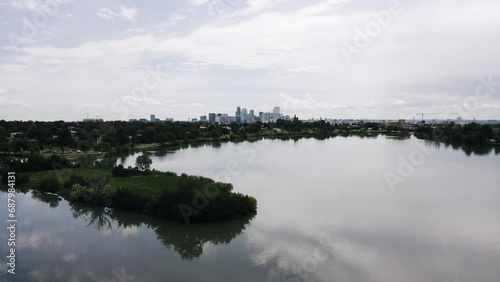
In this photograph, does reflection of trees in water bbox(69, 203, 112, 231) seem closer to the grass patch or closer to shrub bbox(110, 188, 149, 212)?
shrub bbox(110, 188, 149, 212)

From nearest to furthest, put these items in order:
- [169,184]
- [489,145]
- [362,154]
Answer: [169,184], [362,154], [489,145]

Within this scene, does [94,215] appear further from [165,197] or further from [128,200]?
[165,197]

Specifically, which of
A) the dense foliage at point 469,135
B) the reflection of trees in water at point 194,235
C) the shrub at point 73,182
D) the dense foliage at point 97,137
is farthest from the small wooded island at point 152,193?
the dense foliage at point 469,135

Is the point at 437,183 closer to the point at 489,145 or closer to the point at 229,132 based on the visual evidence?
the point at 489,145

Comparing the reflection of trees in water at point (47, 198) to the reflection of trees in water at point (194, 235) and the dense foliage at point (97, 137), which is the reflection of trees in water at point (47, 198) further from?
the dense foliage at point (97, 137)

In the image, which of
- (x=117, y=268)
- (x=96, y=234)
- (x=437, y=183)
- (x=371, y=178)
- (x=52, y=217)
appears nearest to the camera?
(x=117, y=268)

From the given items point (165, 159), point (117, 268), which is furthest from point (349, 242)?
point (165, 159)

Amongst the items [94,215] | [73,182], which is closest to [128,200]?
[94,215]
